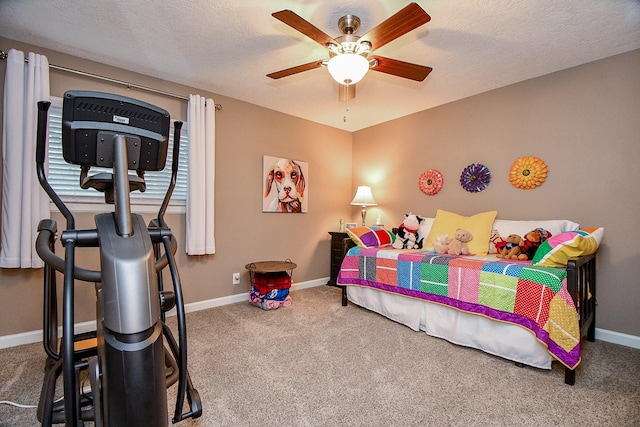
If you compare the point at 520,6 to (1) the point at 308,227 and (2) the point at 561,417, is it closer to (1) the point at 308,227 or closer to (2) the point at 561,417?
(2) the point at 561,417

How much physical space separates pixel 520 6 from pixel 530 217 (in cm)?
177

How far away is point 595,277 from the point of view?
97.3 inches

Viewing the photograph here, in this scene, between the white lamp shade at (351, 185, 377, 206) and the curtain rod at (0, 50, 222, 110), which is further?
the white lamp shade at (351, 185, 377, 206)

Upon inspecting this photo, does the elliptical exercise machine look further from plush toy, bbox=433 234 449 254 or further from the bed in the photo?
plush toy, bbox=433 234 449 254

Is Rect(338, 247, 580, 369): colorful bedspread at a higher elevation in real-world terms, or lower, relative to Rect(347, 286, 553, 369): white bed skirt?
higher

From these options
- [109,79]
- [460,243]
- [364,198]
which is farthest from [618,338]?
[109,79]

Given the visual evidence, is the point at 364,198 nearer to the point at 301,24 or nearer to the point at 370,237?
the point at 370,237

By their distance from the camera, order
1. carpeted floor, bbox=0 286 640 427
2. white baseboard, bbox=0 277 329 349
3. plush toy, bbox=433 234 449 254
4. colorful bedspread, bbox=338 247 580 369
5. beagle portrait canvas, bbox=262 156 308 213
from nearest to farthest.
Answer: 1. carpeted floor, bbox=0 286 640 427
2. colorful bedspread, bbox=338 247 580 369
3. white baseboard, bbox=0 277 329 349
4. plush toy, bbox=433 234 449 254
5. beagle portrait canvas, bbox=262 156 308 213

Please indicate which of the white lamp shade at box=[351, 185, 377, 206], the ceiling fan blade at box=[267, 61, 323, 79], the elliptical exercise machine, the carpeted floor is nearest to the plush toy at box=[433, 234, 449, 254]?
the carpeted floor

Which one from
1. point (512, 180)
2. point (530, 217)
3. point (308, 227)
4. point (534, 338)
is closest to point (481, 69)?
point (512, 180)

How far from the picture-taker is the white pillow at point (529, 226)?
8.13 ft

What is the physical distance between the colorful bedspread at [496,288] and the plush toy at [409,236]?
0.46m

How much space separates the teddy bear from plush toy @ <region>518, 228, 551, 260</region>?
44 centimetres

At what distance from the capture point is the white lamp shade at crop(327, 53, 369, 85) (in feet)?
6.09
